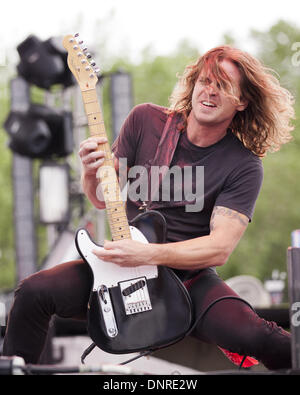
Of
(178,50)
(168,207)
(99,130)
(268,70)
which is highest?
(178,50)

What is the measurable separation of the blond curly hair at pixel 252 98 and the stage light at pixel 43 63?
4.05 metres

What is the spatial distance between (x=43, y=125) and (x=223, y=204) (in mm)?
4689

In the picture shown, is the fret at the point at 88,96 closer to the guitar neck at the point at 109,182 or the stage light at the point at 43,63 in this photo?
the guitar neck at the point at 109,182

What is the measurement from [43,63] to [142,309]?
15.8 feet

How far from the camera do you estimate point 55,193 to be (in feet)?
26.4

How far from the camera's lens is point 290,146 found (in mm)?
18312

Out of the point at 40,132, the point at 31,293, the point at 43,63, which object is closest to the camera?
the point at 31,293

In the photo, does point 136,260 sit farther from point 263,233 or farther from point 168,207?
point 263,233

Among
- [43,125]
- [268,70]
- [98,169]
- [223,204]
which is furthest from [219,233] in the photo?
[43,125]

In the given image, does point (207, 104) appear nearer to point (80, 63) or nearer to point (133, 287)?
point (80, 63)

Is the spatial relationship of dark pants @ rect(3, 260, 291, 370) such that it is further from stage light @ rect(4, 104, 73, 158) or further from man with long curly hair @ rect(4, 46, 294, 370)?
stage light @ rect(4, 104, 73, 158)

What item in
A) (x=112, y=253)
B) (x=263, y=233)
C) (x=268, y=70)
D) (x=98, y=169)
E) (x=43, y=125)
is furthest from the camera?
(x=263, y=233)

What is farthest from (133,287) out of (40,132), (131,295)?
(40,132)

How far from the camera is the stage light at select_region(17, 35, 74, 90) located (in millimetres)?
6809
